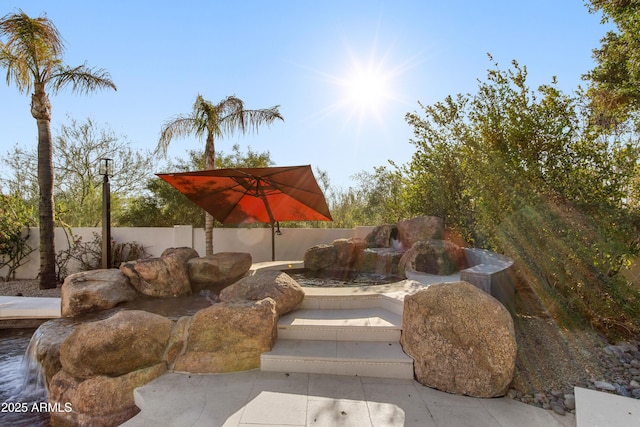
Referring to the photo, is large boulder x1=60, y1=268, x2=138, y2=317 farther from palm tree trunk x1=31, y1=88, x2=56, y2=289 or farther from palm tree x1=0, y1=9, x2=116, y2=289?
palm tree x1=0, y1=9, x2=116, y2=289

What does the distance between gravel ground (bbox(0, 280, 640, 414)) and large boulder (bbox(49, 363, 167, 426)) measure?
4.11m

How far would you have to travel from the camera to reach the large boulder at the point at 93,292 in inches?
203

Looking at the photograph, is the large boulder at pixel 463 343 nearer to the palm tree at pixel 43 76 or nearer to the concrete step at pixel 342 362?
the concrete step at pixel 342 362

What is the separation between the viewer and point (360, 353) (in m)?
3.88

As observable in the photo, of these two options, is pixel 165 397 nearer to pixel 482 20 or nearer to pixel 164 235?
pixel 482 20

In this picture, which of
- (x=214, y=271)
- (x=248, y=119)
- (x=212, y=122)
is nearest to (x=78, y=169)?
(x=212, y=122)

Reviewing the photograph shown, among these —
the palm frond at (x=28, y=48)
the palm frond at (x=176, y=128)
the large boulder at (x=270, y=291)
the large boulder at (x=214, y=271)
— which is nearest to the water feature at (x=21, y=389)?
the large boulder at (x=270, y=291)

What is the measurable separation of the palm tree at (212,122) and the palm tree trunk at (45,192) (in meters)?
3.05

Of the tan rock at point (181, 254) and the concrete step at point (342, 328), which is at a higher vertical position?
the tan rock at point (181, 254)

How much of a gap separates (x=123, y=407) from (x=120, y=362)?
1.49ft

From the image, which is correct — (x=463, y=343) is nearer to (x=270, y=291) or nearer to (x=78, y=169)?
(x=270, y=291)

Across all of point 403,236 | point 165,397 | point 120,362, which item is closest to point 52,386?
point 120,362

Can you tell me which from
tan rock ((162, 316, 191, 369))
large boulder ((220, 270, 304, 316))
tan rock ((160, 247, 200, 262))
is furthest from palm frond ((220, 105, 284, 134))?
tan rock ((162, 316, 191, 369))

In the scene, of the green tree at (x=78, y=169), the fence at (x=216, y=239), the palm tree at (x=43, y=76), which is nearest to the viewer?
the palm tree at (x=43, y=76)
